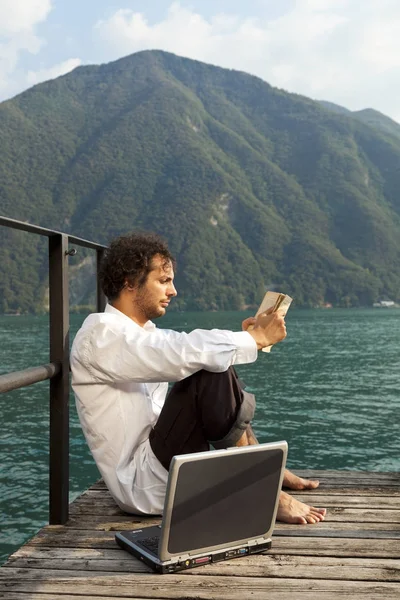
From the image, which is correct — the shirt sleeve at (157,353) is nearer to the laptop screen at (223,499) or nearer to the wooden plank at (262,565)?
the laptop screen at (223,499)

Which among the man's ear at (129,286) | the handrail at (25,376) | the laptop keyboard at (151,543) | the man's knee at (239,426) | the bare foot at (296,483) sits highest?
the man's ear at (129,286)

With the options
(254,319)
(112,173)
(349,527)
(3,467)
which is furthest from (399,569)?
(112,173)

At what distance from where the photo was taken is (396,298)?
115875mm

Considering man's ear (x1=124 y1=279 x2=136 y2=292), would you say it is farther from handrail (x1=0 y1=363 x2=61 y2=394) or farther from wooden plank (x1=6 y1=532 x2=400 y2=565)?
wooden plank (x1=6 y1=532 x2=400 y2=565)

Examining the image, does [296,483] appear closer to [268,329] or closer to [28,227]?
[268,329]

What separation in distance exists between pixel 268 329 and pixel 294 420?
18.6 metres

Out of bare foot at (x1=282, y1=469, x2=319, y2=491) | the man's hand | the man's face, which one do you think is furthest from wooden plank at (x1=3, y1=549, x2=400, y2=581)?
bare foot at (x1=282, y1=469, x2=319, y2=491)

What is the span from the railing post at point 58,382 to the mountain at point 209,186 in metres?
90.0

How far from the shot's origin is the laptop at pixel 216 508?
2.38 m

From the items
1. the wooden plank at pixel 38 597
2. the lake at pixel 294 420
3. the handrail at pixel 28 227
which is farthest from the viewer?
the lake at pixel 294 420

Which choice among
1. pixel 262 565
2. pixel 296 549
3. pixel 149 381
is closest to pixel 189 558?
pixel 262 565

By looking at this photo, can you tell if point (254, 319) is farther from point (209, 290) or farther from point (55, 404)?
point (209, 290)

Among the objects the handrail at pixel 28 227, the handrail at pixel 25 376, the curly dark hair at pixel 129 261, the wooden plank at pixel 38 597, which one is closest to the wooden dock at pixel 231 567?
the wooden plank at pixel 38 597

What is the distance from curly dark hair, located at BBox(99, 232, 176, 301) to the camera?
3.09m
